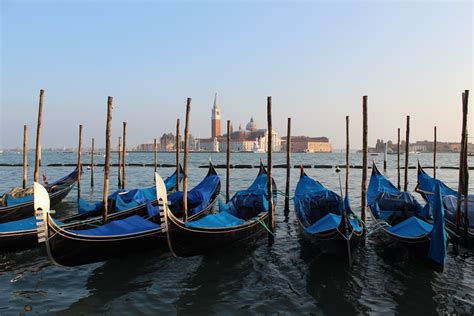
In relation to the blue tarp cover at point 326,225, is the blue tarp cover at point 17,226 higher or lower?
lower

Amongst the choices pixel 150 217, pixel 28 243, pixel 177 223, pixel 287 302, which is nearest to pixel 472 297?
pixel 287 302

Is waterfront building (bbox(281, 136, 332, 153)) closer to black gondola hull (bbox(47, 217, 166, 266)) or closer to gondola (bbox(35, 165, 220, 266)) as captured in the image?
gondola (bbox(35, 165, 220, 266))

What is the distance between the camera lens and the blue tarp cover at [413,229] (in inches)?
224

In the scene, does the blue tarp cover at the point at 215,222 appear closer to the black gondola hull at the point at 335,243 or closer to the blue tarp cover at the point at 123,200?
the black gondola hull at the point at 335,243

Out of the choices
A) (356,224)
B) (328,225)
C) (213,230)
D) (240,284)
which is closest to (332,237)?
(328,225)

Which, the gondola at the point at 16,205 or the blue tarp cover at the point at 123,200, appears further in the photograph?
the gondola at the point at 16,205

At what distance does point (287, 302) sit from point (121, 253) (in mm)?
2544

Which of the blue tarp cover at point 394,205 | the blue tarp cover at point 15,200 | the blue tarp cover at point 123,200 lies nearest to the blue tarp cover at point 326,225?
the blue tarp cover at point 394,205

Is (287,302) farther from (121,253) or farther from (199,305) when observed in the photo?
(121,253)

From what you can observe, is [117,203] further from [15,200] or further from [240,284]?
[240,284]

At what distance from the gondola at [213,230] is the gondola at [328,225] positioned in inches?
33.0

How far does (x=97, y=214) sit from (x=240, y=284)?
424 centimetres

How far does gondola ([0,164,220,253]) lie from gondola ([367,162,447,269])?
374 centimetres

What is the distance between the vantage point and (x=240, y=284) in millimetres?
5168
